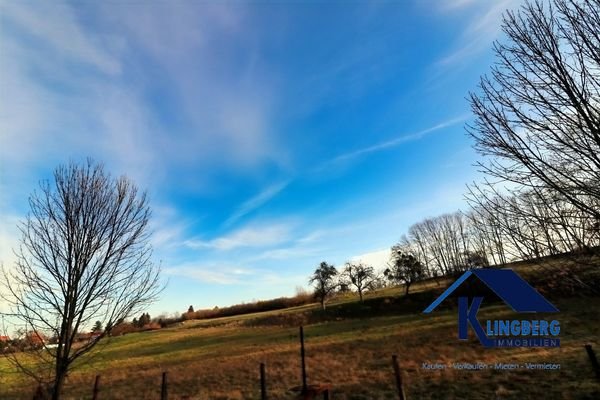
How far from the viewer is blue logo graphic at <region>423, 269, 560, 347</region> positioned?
57.7ft

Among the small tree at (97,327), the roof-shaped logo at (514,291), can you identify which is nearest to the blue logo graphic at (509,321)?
the roof-shaped logo at (514,291)

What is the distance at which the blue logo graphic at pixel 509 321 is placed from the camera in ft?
57.7

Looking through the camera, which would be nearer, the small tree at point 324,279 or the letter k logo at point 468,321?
the letter k logo at point 468,321

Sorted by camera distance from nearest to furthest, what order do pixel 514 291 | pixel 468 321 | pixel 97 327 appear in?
pixel 97 327
pixel 468 321
pixel 514 291

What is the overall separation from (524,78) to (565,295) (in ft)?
111

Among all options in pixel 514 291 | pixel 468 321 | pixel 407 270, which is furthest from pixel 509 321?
pixel 407 270

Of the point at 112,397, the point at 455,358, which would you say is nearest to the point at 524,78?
the point at 455,358

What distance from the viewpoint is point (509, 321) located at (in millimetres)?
22125

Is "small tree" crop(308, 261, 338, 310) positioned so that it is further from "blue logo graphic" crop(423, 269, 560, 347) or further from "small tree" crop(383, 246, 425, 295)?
"blue logo graphic" crop(423, 269, 560, 347)

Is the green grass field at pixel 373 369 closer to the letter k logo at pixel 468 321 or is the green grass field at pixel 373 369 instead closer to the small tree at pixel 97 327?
the letter k logo at pixel 468 321

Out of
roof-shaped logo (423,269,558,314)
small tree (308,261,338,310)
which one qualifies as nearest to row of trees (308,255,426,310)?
small tree (308,261,338,310)

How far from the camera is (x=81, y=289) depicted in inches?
258

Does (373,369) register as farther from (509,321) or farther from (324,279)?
(324,279)

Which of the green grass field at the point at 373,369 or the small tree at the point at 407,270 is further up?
the small tree at the point at 407,270
